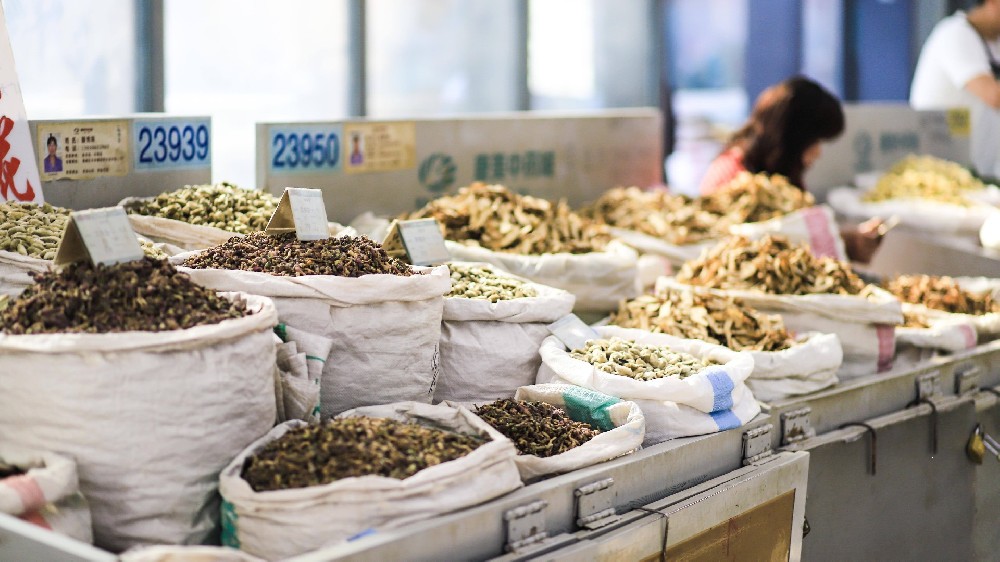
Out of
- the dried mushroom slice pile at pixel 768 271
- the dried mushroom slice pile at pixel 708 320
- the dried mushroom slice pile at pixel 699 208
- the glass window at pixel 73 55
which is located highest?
the glass window at pixel 73 55

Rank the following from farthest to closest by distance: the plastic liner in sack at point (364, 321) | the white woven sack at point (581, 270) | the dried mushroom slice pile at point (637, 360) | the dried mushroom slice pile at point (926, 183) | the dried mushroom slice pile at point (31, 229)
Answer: the dried mushroom slice pile at point (926, 183) → the white woven sack at point (581, 270) → the dried mushroom slice pile at point (637, 360) → the dried mushroom slice pile at point (31, 229) → the plastic liner in sack at point (364, 321)

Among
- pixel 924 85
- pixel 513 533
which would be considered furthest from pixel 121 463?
pixel 924 85

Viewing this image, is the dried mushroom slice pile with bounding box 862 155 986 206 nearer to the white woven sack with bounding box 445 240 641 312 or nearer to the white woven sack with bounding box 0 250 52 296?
the white woven sack with bounding box 445 240 641 312

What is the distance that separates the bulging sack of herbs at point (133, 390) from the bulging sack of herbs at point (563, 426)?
1.53ft

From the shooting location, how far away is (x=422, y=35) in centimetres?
459

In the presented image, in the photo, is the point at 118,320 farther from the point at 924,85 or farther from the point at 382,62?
the point at 924,85

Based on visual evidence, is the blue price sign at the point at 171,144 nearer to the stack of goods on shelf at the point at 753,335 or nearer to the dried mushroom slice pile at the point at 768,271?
the stack of goods on shelf at the point at 753,335

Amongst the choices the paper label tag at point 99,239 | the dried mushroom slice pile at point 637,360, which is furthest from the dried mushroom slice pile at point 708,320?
the paper label tag at point 99,239

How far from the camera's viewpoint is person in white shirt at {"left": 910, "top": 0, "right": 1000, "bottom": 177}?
5383 mm

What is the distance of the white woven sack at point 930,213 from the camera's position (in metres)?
4.24

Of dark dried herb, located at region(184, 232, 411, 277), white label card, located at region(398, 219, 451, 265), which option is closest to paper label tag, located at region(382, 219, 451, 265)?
white label card, located at region(398, 219, 451, 265)

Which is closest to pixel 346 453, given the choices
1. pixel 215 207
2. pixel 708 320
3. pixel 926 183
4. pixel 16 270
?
pixel 16 270

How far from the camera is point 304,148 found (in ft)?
9.38

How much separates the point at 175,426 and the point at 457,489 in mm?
430
